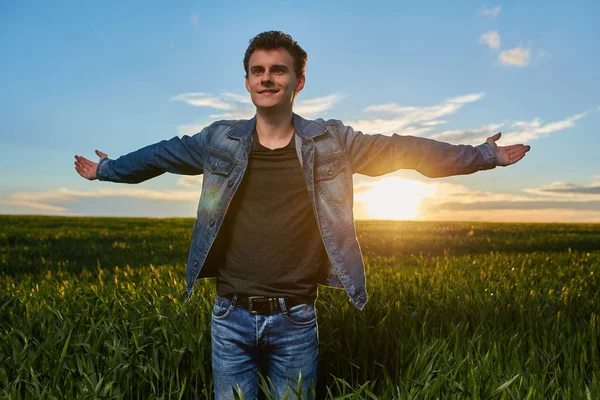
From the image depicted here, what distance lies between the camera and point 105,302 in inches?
204

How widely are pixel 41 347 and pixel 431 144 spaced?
3.08 meters

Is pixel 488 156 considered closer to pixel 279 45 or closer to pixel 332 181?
pixel 332 181

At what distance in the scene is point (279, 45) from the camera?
3.39m

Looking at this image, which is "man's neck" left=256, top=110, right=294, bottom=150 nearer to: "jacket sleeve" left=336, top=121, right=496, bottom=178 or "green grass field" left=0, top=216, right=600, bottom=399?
"jacket sleeve" left=336, top=121, right=496, bottom=178

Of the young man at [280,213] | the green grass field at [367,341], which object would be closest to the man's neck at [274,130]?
the young man at [280,213]

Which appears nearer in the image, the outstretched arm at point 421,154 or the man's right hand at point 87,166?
the outstretched arm at point 421,154

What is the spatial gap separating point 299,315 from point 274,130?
1.13 metres

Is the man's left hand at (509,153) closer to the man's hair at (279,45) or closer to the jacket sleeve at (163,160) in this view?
the man's hair at (279,45)

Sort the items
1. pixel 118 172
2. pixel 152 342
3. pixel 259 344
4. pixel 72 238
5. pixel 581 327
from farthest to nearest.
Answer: pixel 72 238
pixel 581 327
pixel 152 342
pixel 118 172
pixel 259 344

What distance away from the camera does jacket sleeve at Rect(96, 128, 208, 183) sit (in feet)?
11.6

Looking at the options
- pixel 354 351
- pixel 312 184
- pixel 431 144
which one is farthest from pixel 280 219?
pixel 354 351

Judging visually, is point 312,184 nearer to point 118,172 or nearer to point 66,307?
point 118,172

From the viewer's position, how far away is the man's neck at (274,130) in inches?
131

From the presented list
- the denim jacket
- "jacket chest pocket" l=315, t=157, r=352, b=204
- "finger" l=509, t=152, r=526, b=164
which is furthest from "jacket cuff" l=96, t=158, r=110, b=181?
"finger" l=509, t=152, r=526, b=164
